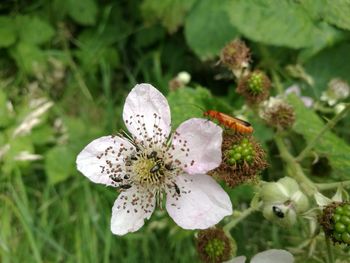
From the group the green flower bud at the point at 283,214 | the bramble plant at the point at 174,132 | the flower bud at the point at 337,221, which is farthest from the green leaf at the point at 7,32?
the flower bud at the point at 337,221

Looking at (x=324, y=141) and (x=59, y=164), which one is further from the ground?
(x=324, y=141)

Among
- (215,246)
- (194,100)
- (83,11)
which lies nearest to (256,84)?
(194,100)

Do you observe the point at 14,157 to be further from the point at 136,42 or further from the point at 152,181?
the point at 152,181

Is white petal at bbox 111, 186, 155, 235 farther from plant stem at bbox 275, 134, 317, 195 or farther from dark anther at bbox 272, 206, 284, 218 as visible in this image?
plant stem at bbox 275, 134, 317, 195

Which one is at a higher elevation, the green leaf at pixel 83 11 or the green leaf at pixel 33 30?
the green leaf at pixel 83 11

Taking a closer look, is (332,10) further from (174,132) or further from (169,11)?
(169,11)

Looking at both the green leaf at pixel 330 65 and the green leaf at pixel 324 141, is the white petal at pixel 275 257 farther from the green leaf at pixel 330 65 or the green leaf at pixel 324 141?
the green leaf at pixel 330 65

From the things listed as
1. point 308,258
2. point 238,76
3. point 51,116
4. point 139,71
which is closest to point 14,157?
point 51,116
